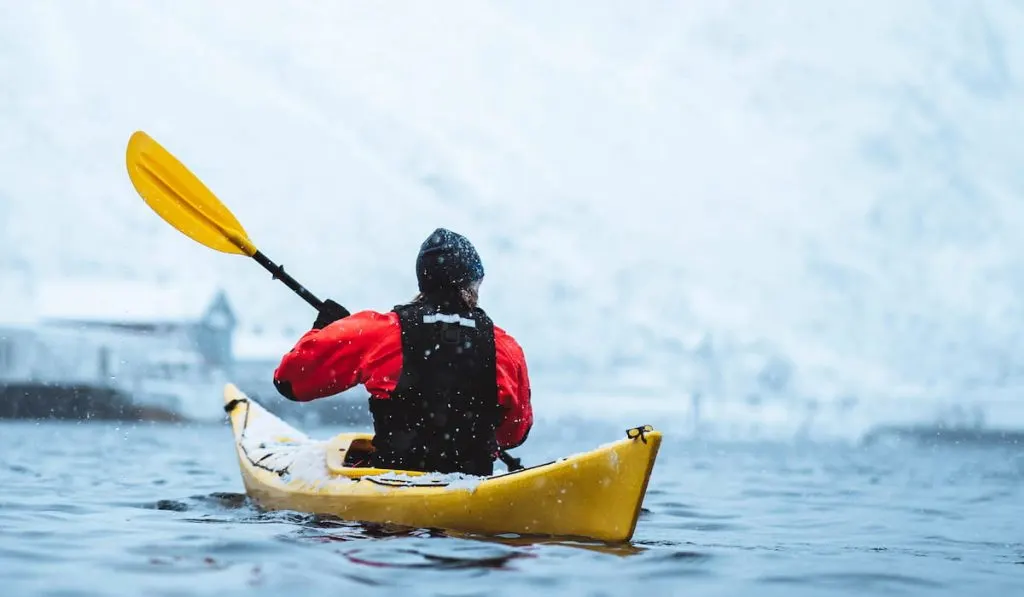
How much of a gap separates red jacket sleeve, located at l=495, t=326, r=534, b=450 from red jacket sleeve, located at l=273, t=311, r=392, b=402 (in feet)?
1.68

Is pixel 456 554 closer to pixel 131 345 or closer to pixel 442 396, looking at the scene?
pixel 442 396

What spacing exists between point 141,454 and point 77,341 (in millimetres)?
31625

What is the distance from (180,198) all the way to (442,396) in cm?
272

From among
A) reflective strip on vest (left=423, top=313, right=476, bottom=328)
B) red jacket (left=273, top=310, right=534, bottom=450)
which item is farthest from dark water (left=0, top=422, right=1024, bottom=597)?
reflective strip on vest (left=423, top=313, right=476, bottom=328)

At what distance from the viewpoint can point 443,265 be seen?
15.4 ft

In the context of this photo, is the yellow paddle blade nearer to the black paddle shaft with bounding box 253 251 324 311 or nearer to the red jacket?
the black paddle shaft with bounding box 253 251 324 311

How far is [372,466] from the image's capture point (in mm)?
5020

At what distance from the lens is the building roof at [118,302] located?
4478cm

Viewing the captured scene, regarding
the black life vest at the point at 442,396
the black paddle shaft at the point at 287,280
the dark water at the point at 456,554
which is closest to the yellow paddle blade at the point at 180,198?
the black paddle shaft at the point at 287,280

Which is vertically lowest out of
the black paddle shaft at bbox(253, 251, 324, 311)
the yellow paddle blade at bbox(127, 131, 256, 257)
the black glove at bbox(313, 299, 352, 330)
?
the black glove at bbox(313, 299, 352, 330)

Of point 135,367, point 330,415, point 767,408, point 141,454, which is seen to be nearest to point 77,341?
point 135,367

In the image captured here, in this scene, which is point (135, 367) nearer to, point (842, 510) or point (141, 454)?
point (141, 454)

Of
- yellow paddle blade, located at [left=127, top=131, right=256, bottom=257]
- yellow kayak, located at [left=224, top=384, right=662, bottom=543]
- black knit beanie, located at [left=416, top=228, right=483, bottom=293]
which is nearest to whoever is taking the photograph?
yellow kayak, located at [left=224, top=384, right=662, bottom=543]

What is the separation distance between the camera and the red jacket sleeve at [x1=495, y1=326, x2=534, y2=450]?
4719 millimetres
